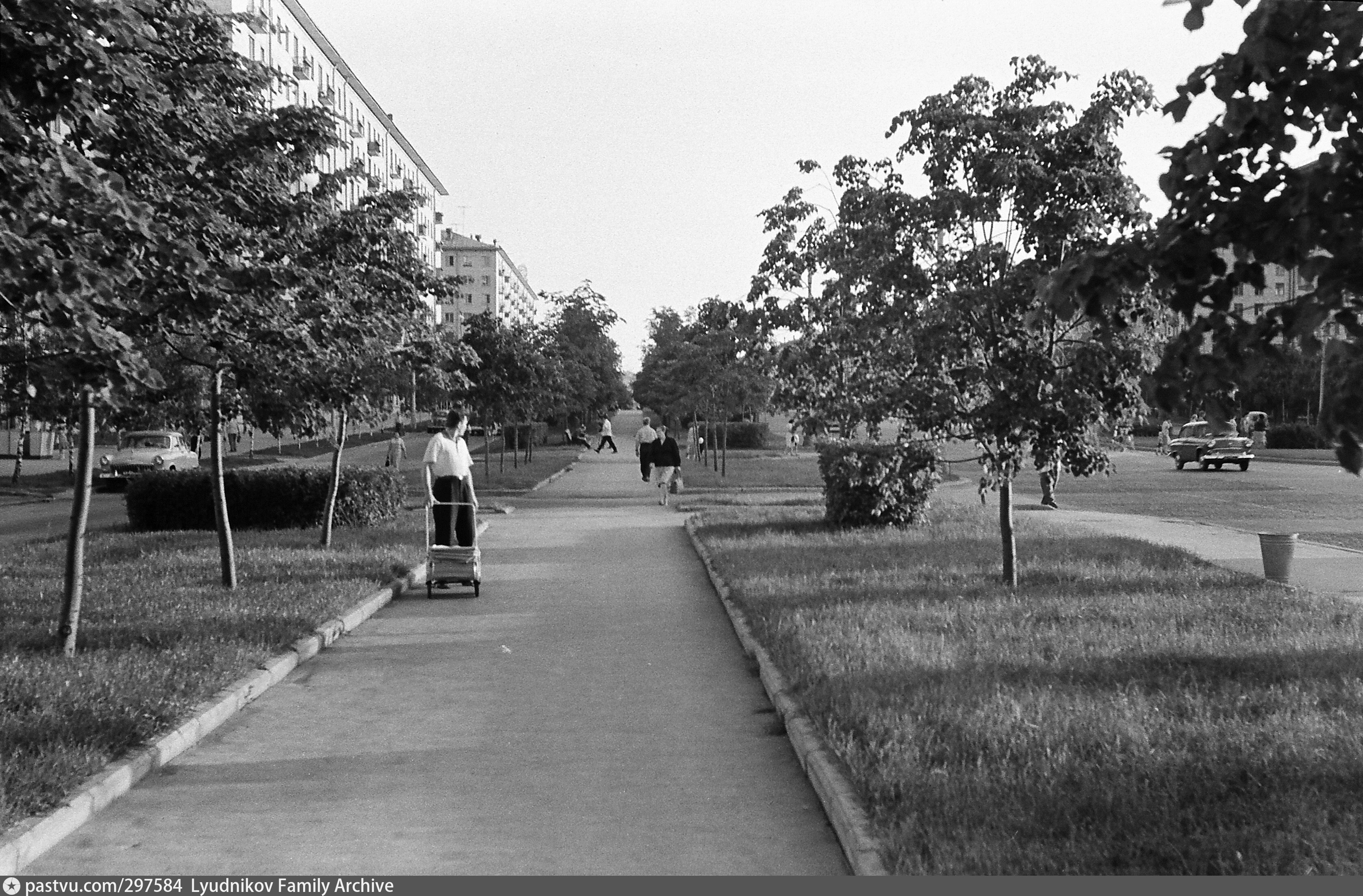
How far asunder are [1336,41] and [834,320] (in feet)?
36.1

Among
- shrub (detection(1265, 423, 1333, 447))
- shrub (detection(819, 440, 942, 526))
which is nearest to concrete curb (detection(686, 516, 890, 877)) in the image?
shrub (detection(819, 440, 942, 526))

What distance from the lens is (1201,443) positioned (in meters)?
45.2

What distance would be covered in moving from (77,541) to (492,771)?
4.48m

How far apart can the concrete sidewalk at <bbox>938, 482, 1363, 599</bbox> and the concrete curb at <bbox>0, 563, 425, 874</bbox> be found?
375 inches

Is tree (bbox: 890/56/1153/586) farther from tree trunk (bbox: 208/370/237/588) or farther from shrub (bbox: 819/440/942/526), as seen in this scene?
tree trunk (bbox: 208/370/237/588)

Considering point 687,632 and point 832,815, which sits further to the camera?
point 687,632

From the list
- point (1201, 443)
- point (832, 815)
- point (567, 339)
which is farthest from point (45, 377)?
point (567, 339)

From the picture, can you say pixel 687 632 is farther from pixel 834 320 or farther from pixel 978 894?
pixel 978 894

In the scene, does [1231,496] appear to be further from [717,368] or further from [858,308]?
[858,308]

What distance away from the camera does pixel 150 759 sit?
638cm

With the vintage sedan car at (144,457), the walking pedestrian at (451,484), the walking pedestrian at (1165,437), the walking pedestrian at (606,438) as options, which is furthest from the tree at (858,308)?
the walking pedestrian at (1165,437)

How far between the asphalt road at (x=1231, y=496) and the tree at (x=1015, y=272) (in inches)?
304

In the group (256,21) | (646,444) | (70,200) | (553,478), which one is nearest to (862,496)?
(256,21)

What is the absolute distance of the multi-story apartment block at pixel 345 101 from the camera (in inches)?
1967
